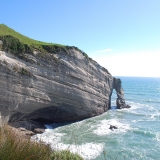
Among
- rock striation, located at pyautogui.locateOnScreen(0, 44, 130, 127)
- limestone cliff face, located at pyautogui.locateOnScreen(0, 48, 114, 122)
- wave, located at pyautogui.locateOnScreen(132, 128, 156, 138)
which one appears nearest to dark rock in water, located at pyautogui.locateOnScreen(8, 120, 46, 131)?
rock striation, located at pyautogui.locateOnScreen(0, 44, 130, 127)

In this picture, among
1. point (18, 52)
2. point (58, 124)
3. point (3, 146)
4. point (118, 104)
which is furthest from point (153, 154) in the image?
point (118, 104)

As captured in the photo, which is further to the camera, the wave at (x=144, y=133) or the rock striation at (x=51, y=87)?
the wave at (x=144, y=133)

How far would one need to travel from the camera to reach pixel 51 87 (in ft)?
93.0

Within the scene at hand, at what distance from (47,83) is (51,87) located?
934mm

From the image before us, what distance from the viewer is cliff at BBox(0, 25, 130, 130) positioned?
79.4ft

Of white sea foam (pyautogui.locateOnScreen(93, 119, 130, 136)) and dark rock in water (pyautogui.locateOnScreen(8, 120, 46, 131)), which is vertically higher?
dark rock in water (pyautogui.locateOnScreen(8, 120, 46, 131))

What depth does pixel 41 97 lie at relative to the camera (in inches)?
1065

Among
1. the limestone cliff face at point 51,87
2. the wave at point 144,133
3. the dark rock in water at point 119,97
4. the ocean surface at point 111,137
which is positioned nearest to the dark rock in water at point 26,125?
the limestone cliff face at point 51,87

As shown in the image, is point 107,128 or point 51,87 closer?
point 51,87

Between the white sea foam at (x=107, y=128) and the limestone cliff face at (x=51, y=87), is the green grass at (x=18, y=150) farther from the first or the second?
the white sea foam at (x=107, y=128)

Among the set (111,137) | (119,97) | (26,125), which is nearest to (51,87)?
(26,125)

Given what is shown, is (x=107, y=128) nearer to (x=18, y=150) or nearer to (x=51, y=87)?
(x=51, y=87)

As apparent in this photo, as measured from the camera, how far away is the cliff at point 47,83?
24.2 metres

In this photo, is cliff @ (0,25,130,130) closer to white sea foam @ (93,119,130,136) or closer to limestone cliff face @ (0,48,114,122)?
limestone cliff face @ (0,48,114,122)
